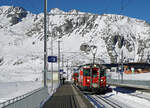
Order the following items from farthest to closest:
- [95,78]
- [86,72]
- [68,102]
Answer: [86,72] → [95,78] → [68,102]

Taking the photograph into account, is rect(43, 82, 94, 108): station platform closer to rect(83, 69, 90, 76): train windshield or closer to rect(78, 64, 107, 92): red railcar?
rect(78, 64, 107, 92): red railcar

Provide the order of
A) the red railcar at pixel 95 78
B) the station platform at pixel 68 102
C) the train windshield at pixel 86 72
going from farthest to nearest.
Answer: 1. the train windshield at pixel 86 72
2. the red railcar at pixel 95 78
3. the station platform at pixel 68 102

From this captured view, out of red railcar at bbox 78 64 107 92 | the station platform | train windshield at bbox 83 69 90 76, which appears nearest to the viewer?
the station platform

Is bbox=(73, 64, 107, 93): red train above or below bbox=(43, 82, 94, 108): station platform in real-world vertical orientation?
above

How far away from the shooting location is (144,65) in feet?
452

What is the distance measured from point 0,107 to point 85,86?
22.7 m

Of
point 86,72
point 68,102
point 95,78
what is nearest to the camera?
point 68,102

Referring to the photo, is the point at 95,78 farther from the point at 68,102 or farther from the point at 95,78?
the point at 68,102

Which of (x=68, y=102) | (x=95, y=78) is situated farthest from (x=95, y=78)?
(x=68, y=102)

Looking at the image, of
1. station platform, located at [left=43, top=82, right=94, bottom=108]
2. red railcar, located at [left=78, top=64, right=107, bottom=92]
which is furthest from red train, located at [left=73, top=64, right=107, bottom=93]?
station platform, located at [left=43, top=82, right=94, bottom=108]

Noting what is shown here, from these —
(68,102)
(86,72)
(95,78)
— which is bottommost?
(68,102)

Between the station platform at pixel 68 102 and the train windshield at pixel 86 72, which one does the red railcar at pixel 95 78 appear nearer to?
the train windshield at pixel 86 72

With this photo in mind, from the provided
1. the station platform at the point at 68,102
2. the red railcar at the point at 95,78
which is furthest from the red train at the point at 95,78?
the station platform at the point at 68,102

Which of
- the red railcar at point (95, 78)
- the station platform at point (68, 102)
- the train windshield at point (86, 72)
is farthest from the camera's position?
the train windshield at point (86, 72)
